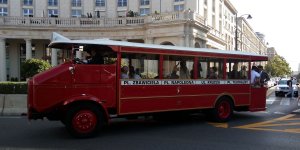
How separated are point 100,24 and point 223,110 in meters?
35.3

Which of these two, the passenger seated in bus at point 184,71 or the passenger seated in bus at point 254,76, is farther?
→ the passenger seated in bus at point 254,76

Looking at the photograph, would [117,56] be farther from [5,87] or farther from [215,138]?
[5,87]

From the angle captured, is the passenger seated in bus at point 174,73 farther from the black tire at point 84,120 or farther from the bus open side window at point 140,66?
the black tire at point 84,120

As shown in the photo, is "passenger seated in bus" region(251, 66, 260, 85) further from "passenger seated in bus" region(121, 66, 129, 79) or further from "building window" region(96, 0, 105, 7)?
"building window" region(96, 0, 105, 7)

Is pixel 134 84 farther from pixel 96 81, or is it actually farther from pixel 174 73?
pixel 174 73

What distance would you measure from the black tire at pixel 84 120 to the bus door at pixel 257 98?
273 inches

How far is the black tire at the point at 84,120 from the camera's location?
10.3m

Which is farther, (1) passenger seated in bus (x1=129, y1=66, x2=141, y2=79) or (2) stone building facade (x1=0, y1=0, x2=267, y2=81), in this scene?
(2) stone building facade (x1=0, y1=0, x2=267, y2=81)

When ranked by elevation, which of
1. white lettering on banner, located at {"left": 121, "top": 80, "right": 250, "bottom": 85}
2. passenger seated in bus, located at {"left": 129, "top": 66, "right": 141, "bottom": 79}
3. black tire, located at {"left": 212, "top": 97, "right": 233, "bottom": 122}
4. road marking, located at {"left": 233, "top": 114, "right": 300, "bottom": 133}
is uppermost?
passenger seated in bus, located at {"left": 129, "top": 66, "right": 141, "bottom": 79}

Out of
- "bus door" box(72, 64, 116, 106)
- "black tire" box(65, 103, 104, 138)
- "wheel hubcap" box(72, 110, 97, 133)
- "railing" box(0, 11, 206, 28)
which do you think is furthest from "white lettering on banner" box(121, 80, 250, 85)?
"railing" box(0, 11, 206, 28)

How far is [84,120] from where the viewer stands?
10430mm

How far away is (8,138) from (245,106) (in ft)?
29.2

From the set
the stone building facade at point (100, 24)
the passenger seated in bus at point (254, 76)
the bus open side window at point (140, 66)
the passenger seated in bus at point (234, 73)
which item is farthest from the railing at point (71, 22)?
the bus open side window at point (140, 66)

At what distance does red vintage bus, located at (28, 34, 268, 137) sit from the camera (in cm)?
1026
